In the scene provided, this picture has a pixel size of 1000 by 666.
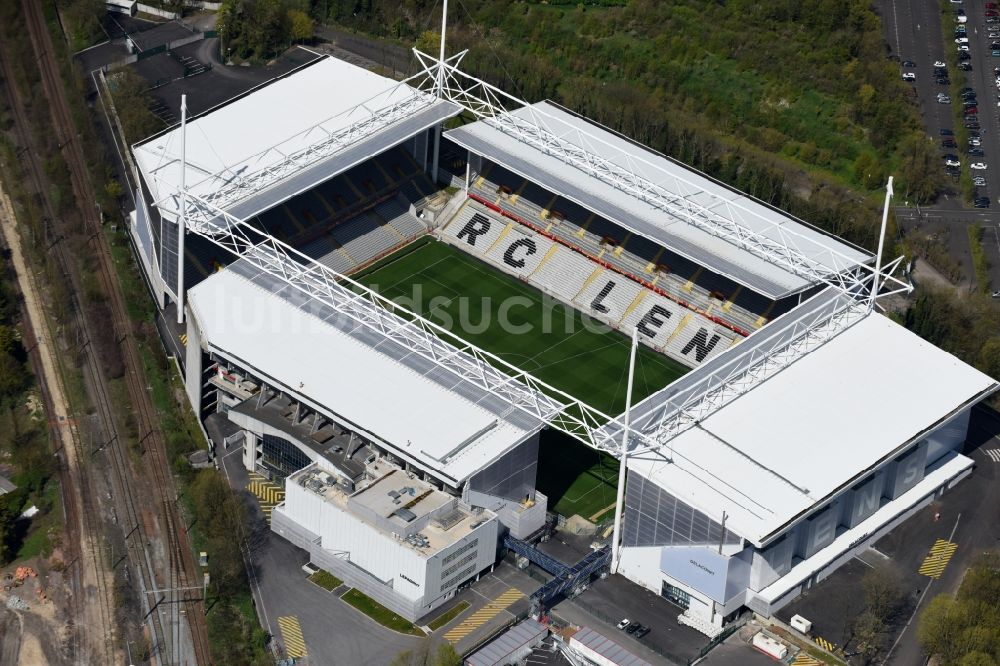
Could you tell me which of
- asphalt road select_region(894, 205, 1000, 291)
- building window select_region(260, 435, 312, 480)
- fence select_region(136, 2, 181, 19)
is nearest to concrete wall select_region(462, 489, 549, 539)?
building window select_region(260, 435, 312, 480)

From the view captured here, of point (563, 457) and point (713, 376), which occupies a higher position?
point (713, 376)

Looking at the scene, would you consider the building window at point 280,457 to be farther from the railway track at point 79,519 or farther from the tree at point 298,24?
the tree at point 298,24

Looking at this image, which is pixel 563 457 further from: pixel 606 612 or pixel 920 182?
pixel 920 182

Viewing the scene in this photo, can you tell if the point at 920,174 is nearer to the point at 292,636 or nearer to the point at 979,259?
the point at 979,259

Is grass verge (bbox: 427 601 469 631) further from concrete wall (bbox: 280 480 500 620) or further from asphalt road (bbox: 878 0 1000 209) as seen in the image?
asphalt road (bbox: 878 0 1000 209)

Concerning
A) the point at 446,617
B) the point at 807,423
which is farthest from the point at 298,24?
the point at 446,617

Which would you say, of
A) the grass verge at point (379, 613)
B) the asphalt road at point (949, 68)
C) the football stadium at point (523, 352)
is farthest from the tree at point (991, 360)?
the grass verge at point (379, 613)

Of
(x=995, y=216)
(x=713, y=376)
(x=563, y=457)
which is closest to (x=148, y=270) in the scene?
(x=563, y=457)
